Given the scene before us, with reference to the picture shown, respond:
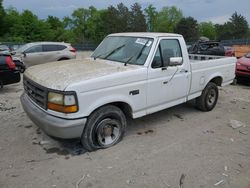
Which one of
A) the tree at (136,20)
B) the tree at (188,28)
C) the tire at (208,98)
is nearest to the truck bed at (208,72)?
the tire at (208,98)

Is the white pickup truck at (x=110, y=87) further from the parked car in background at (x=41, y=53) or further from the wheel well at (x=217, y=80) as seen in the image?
the parked car in background at (x=41, y=53)

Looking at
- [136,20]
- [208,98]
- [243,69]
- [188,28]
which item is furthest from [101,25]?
[208,98]

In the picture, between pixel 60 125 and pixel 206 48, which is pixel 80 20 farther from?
pixel 60 125

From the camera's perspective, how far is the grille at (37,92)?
3.92m

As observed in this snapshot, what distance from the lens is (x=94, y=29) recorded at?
74.0 metres

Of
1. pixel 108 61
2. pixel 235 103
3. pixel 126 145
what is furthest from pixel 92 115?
pixel 235 103

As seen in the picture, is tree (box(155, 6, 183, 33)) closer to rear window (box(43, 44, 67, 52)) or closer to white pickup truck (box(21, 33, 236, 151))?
rear window (box(43, 44, 67, 52))

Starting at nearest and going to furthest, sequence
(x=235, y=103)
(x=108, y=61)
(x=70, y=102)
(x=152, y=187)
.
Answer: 1. (x=152, y=187)
2. (x=70, y=102)
3. (x=108, y=61)
4. (x=235, y=103)

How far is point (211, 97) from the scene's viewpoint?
21.2ft

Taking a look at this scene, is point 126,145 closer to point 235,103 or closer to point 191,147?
point 191,147

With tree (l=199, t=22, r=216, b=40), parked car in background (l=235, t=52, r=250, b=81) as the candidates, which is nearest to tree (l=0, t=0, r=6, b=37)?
parked car in background (l=235, t=52, r=250, b=81)

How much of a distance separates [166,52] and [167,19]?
84.8 meters

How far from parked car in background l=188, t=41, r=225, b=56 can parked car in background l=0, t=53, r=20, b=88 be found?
761cm

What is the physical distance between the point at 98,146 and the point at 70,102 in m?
1.03
